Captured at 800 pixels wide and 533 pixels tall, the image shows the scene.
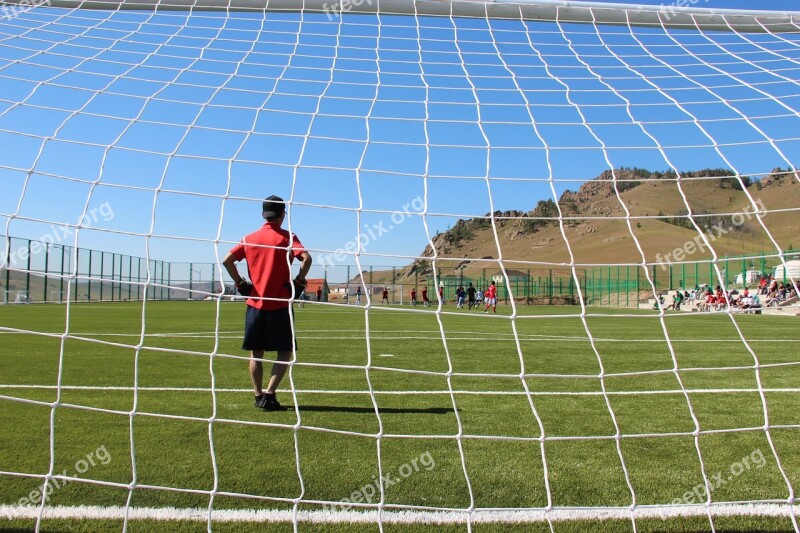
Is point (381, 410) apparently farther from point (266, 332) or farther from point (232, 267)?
point (232, 267)

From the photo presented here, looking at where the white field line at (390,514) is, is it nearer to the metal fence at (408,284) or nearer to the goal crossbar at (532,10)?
the goal crossbar at (532,10)

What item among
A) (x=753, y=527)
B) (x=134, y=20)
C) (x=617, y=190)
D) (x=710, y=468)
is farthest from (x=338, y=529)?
(x=134, y=20)

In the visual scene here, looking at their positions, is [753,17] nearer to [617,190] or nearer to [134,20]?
[617,190]

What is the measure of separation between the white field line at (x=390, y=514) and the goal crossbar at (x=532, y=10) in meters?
3.54

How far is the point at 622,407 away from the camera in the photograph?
4.39 metres

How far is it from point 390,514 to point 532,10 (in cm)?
376

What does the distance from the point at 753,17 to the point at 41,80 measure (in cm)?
487

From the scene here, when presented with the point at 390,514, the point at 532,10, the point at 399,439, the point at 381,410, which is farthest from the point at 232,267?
the point at 532,10

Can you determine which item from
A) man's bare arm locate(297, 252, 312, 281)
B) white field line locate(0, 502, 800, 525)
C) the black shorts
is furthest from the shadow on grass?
white field line locate(0, 502, 800, 525)

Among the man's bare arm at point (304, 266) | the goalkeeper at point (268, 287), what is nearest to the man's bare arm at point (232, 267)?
the goalkeeper at point (268, 287)

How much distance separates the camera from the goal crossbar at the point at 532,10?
4.54 m

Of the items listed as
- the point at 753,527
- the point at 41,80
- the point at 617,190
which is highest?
the point at 41,80

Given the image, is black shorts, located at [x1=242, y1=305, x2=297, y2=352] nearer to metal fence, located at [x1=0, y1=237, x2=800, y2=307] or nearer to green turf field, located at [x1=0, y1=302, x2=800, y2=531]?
green turf field, located at [x1=0, y1=302, x2=800, y2=531]

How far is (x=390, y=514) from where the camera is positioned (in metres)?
2.46
